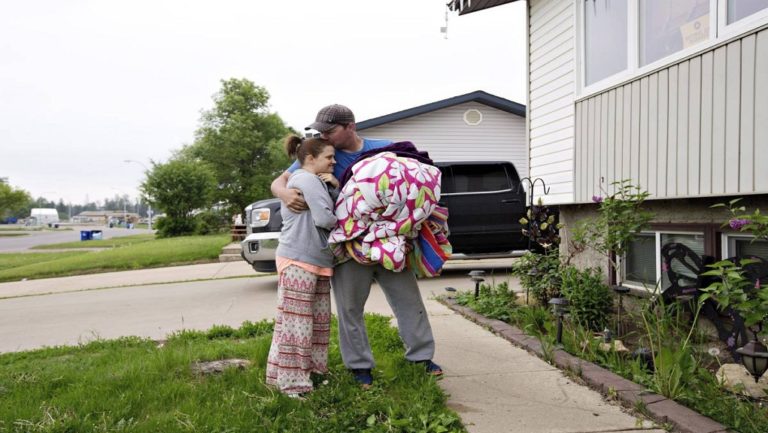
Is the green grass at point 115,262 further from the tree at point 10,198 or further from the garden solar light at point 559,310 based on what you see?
the tree at point 10,198

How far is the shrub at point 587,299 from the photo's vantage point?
488 cm

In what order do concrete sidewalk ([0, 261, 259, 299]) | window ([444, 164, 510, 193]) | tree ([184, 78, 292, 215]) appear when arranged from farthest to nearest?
1. tree ([184, 78, 292, 215])
2. concrete sidewalk ([0, 261, 259, 299])
3. window ([444, 164, 510, 193])

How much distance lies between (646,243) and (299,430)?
4071 mm

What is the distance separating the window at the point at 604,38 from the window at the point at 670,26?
0.31 metres

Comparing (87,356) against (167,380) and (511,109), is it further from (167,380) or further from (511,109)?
(511,109)

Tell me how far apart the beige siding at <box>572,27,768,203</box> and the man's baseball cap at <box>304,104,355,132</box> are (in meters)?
2.90

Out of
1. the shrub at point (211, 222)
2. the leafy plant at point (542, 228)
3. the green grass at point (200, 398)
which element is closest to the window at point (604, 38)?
the leafy plant at point (542, 228)

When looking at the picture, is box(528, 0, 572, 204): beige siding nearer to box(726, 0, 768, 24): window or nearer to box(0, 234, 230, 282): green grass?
box(726, 0, 768, 24): window

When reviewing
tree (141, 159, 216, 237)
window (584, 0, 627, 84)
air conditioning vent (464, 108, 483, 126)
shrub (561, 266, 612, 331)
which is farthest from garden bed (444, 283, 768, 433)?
tree (141, 159, 216, 237)

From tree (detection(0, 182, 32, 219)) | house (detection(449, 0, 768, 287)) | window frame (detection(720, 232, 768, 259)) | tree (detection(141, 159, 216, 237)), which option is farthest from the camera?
tree (detection(0, 182, 32, 219))

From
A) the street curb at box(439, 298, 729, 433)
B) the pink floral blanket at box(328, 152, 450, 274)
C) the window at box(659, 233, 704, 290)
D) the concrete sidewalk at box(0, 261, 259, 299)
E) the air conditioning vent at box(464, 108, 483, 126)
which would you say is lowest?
the concrete sidewalk at box(0, 261, 259, 299)

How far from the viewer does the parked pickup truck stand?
8.73 meters

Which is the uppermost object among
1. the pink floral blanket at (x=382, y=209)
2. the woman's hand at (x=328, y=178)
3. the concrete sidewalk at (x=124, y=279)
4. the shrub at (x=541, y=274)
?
the woman's hand at (x=328, y=178)

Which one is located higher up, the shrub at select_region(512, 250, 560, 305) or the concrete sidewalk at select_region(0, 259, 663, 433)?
the shrub at select_region(512, 250, 560, 305)
